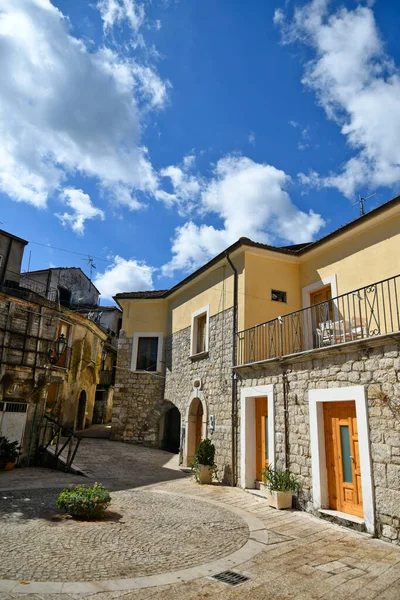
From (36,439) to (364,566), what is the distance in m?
11.0

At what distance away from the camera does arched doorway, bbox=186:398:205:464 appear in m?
13.0

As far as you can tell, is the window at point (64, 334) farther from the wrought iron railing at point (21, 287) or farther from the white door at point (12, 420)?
the white door at point (12, 420)

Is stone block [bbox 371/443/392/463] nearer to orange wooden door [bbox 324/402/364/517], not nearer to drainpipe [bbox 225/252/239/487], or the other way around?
orange wooden door [bbox 324/402/364/517]

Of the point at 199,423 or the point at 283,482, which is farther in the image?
the point at 199,423

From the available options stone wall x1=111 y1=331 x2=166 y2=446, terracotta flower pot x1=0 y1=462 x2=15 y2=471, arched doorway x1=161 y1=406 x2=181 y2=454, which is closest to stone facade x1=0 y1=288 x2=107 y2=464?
terracotta flower pot x1=0 y1=462 x2=15 y2=471

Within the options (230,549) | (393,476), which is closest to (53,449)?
(230,549)

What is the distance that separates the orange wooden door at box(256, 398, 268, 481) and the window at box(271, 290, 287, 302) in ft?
10.1

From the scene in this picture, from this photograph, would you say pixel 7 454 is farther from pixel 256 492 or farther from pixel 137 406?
pixel 256 492

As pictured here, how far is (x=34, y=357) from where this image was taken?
43.9 feet

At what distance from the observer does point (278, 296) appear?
11.7 meters

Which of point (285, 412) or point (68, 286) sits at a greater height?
point (68, 286)

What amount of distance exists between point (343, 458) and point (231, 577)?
3540 mm

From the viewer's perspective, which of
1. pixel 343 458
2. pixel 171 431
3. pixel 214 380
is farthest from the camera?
pixel 171 431

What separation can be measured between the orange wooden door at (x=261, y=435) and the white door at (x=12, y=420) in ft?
25.1
